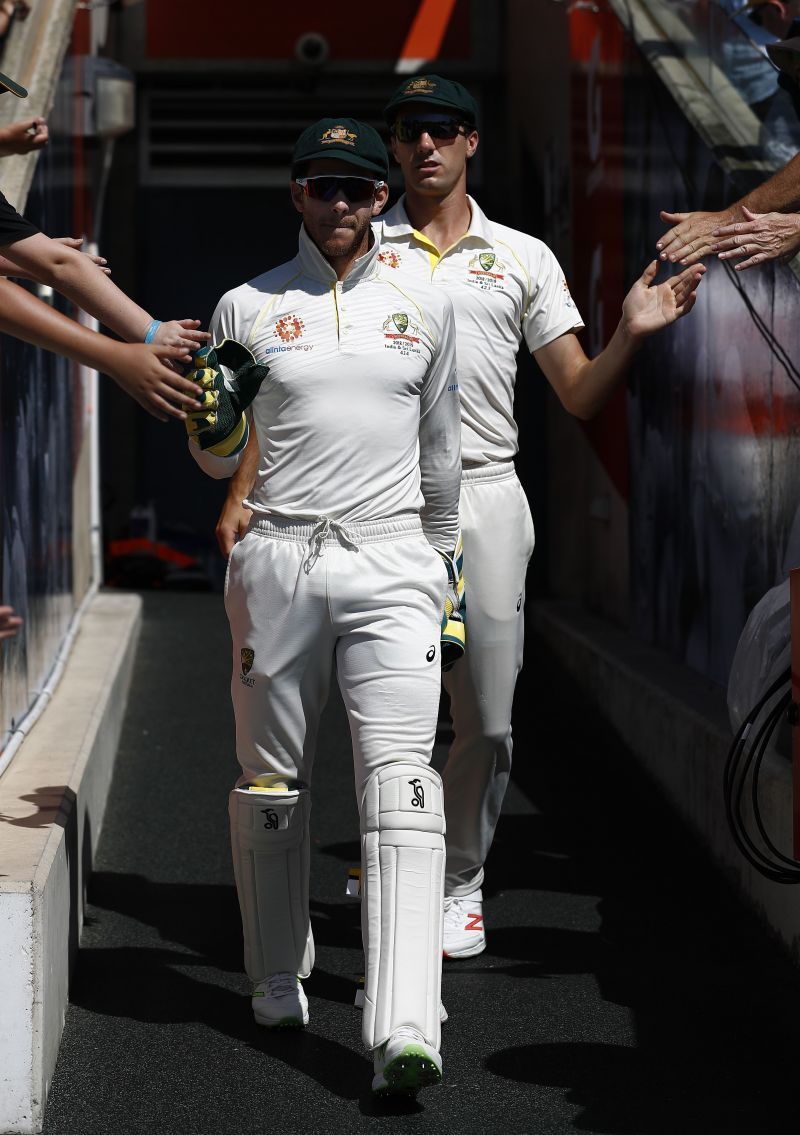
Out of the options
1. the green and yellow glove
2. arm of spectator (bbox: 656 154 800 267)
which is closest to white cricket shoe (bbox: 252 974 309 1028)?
the green and yellow glove

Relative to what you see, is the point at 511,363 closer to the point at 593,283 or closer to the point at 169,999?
the point at 169,999

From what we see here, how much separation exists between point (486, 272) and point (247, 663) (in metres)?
1.45

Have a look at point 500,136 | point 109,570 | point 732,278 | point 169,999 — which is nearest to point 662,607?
point 732,278

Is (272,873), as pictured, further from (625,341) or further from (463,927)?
(625,341)

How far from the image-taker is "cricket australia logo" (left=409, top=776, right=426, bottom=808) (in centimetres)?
391

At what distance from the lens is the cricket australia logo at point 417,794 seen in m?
3.91

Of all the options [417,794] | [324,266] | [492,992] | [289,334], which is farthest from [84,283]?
[492,992]

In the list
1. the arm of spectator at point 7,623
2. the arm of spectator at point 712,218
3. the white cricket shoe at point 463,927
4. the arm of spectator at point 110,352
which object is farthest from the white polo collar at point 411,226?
the arm of spectator at point 7,623

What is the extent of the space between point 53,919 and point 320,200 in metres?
1.81

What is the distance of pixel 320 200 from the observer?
13.8ft

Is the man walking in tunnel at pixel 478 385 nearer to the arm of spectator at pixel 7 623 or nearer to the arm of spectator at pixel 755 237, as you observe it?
the arm of spectator at pixel 755 237

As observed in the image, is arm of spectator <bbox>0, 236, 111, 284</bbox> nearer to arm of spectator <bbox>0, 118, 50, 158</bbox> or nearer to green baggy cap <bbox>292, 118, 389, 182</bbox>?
arm of spectator <bbox>0, 118, 50, 158</bbox>

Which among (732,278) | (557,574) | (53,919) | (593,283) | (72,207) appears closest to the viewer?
(53,919)

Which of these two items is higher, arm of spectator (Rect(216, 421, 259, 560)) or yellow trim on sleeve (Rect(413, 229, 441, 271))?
yellow trim on sleeve (Rect(413, 229, 441, 271))
